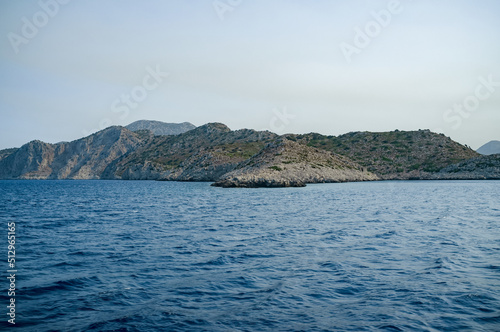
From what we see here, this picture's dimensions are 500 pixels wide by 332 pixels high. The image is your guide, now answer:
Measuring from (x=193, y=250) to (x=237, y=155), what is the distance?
154 metres

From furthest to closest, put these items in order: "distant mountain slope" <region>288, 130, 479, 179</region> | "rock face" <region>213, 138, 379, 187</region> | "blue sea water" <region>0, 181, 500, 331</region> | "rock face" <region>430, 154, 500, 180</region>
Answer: "distant mountain slope" <region>288, 130, 479, 179</region>, "rock face" <region>430, 154, 500, 180</region>, "rock face" <region>213, 138, 379, 187</region>, "blue sea water" <region>0, 181, 500, 331</region>

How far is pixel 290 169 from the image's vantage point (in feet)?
409

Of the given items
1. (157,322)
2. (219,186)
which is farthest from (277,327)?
(219,186)

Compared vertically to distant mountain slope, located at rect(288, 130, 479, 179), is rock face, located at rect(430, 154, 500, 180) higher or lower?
lower

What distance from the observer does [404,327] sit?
11.9 meters

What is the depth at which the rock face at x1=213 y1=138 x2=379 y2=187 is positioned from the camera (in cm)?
10970

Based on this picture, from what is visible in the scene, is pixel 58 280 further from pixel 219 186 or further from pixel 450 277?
pixel 219 186

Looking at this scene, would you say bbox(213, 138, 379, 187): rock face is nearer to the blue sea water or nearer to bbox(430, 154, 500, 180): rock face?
bbox(430, 154, 500, 180): rock face

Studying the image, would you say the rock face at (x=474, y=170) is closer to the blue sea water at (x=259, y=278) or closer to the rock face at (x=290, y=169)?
the rock face at (x=290, y=169)

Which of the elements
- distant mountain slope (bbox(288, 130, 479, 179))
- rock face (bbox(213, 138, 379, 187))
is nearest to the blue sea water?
rock face (bbox(213, 138, 379, 187))

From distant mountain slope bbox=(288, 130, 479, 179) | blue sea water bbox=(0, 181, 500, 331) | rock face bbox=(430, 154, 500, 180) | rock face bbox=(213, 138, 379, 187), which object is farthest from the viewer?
distant mountain slope bbox=(288, 130, 479, 179)

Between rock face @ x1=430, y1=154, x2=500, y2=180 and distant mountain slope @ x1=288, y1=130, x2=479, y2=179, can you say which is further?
distant mountain slope @ x1=288, y1=130, x2=479, y2=179

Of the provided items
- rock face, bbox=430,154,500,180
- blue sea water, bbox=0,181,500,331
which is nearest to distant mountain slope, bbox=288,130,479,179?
rock face, bbox=430,154,500,180

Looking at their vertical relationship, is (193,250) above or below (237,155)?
below
